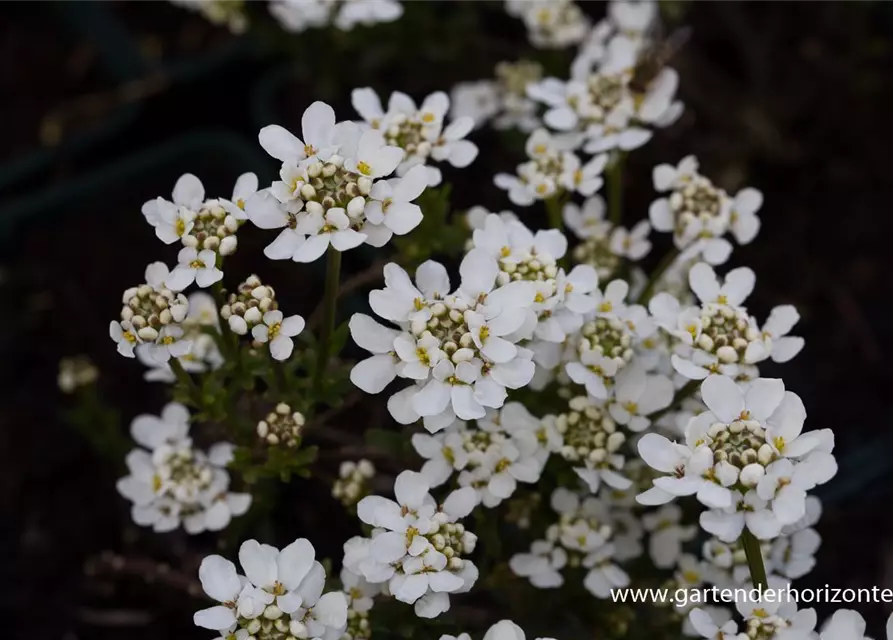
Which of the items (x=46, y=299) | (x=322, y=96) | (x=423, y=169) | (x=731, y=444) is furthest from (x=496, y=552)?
(x=46, y=299)

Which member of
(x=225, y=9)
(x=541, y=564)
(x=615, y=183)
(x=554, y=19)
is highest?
(x=225, y=9)

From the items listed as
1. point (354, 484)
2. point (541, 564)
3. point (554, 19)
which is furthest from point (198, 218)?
point (554, 19)

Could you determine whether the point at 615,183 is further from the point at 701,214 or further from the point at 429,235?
the point at 429,235

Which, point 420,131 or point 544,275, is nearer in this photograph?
point 544,275

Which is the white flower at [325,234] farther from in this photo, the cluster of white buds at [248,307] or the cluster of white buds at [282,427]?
the cluster of white buds at [282,427]

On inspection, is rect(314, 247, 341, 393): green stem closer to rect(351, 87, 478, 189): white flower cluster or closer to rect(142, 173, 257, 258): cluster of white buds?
rect(142, 173, 257, 258): cluster of white buds

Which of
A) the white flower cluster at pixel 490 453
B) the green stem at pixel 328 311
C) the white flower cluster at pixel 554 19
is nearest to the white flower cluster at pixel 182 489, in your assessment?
the green stem at pixel 328 311

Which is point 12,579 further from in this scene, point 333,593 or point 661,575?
point 661,575
